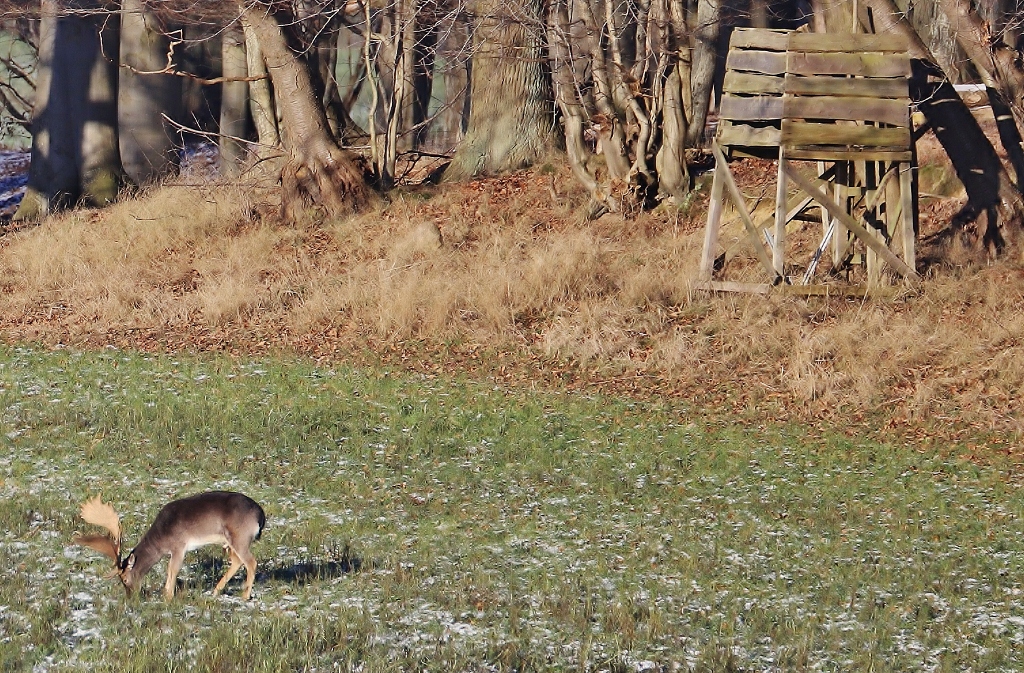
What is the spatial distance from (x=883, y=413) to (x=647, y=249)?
21.0ft

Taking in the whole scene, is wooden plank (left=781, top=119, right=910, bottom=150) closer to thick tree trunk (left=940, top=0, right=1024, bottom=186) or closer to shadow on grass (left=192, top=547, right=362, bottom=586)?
thick tree trunk (left=940, top=0, right=1024, bottom=186)

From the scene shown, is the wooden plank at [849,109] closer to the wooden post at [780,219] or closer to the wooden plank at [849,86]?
the wooden plank at [849,86]

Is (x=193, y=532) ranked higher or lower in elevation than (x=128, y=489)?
higher

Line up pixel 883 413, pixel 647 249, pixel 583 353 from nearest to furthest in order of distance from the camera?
pixel 883 413 < pixel 583 353 < pixel 647 249

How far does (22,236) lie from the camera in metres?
20.9

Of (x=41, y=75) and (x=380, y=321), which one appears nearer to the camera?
(x=380, y=321)

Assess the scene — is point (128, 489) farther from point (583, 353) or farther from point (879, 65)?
point (879, 65)

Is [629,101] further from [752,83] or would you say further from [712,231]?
[712,231]

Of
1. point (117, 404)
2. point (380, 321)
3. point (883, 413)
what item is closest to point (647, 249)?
point (380, 321)

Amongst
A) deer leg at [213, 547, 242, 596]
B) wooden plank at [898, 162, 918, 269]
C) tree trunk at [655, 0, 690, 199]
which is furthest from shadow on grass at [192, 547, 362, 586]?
tree trunk at [655, 0, 690, 199]

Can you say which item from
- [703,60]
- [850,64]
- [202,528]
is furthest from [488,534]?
Result: [703,60]

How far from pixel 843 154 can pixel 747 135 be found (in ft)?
3.76

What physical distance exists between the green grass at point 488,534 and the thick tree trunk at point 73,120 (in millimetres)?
10319

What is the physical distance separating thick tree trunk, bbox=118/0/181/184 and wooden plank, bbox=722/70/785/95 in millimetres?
11705
